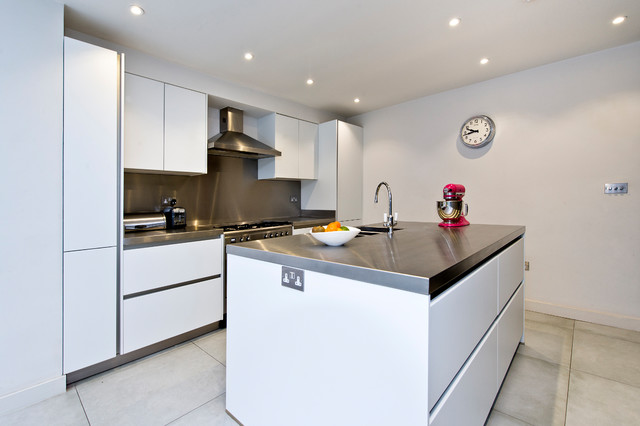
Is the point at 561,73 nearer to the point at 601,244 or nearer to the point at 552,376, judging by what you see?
the point at 601,244

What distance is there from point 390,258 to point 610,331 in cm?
289

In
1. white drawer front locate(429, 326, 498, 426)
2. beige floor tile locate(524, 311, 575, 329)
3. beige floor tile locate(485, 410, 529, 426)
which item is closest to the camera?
white drawer front locate(429, 326, 498, 426)

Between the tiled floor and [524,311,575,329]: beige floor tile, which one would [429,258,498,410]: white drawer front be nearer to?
the tiled floor

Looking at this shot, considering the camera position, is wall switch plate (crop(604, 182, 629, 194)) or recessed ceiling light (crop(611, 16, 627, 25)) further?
wall switch plate (crop(604, 182, 629, 194))

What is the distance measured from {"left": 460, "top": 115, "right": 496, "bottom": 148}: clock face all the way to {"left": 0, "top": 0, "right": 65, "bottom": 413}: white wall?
3.72m

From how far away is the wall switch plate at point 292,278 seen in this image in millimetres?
1153

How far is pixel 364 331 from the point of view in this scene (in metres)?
0.95

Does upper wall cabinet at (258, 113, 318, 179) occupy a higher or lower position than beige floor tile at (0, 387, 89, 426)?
higher

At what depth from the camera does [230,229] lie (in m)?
2.94

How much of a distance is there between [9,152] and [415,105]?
3.92 m

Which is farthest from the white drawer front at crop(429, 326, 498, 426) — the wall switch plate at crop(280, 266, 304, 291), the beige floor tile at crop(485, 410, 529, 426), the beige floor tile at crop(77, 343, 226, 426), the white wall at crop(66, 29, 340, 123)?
the white wall at crop(66, 29, 340, 123)

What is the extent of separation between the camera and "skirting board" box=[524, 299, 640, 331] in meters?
2.60

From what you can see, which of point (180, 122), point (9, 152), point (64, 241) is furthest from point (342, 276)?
point (180, 122)

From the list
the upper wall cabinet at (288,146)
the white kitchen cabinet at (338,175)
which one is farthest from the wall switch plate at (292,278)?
the white kitchen cabinet at (338,175)
